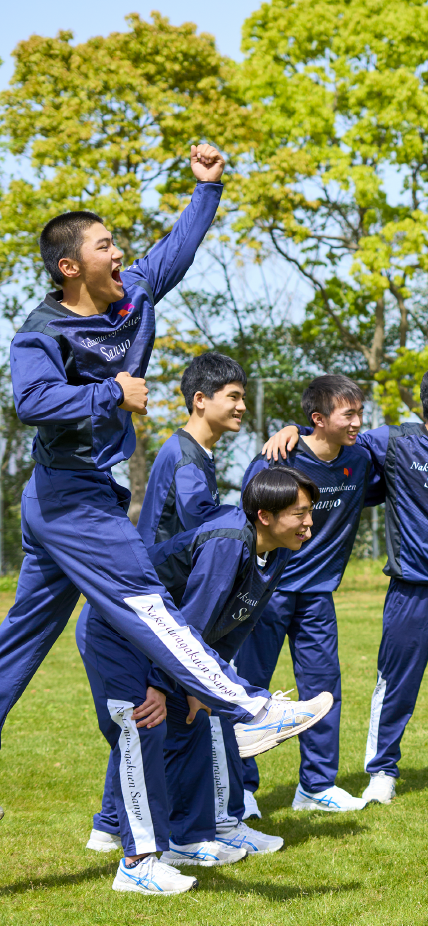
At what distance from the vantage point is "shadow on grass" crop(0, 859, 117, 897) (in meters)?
3.64

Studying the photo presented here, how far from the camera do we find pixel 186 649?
11.0ft

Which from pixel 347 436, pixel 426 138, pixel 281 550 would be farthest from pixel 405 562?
pixel 426 138

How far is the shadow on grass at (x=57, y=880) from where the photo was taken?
3639 mm

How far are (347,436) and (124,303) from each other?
1.64 m

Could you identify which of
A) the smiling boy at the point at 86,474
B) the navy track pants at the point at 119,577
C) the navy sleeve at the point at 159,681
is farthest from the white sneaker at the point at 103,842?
the navy track pants at the point at 119,577

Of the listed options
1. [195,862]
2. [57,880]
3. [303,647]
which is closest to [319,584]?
[303,647]

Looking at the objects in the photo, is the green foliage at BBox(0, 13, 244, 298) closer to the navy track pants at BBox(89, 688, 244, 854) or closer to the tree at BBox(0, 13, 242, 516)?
the tree at BBox(0, 13, 242, 516)

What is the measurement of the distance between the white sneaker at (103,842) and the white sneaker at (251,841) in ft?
1.60

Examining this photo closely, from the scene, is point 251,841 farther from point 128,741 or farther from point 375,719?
point 375,719

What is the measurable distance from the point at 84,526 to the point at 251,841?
183 centimetres

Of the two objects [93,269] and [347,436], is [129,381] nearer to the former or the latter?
[93,269]

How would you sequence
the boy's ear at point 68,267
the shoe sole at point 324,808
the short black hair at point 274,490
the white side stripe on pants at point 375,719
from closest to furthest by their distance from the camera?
the boy's ear at point 68,267
the short black hair at point 274,490
the shoe sole at point 324,808
the white side stripe on pants at point 375,719

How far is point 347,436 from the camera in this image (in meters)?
4.87

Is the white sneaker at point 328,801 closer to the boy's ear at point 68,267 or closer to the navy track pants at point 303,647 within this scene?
the navy track pants at point 303,647
